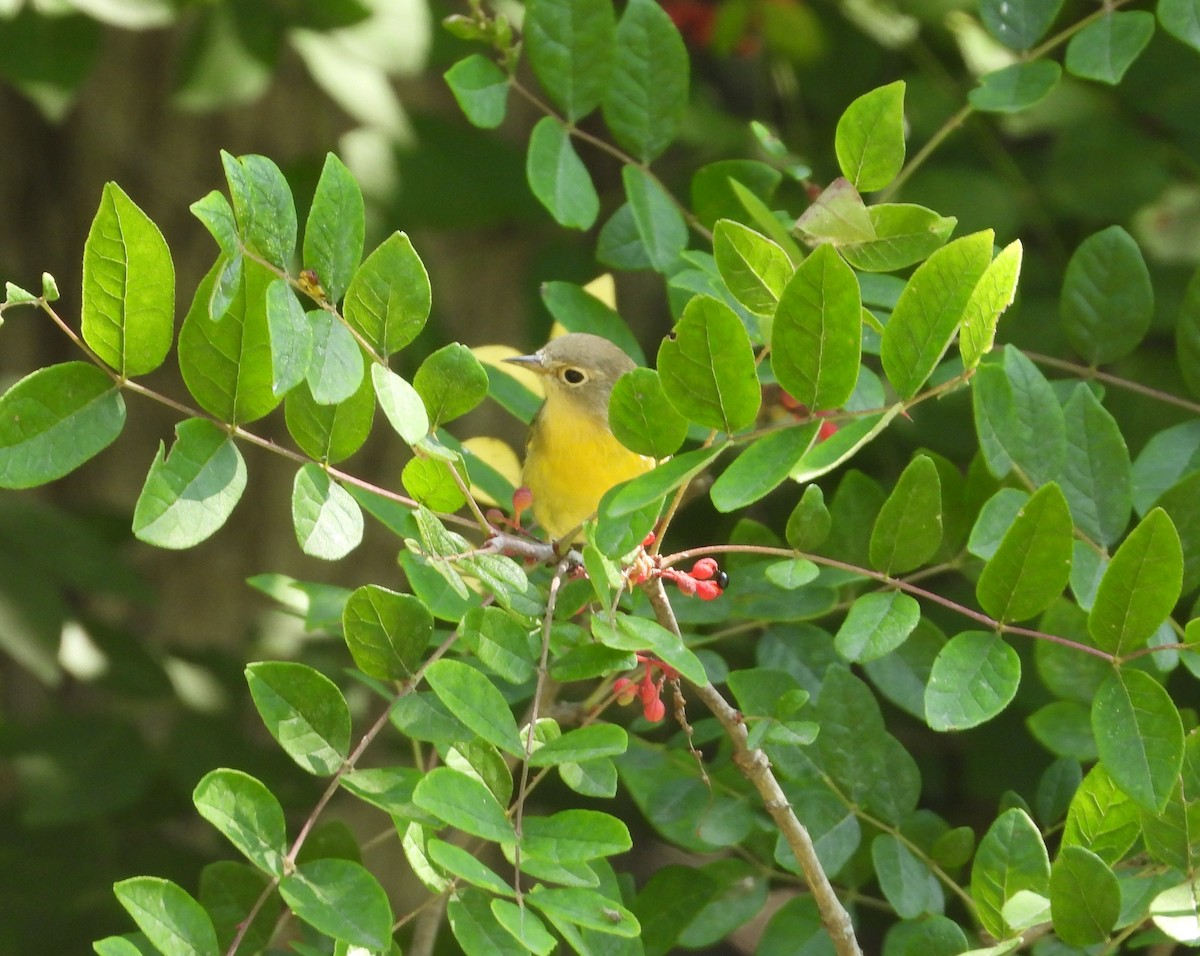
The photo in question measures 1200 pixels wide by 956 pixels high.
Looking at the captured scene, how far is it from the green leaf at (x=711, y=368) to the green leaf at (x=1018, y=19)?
83cm

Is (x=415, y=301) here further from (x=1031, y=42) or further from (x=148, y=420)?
(x=148, y=420)

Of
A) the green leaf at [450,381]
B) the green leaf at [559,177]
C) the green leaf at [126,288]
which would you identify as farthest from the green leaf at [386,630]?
the green leaf at [559,177]

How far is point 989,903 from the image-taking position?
1339 mm

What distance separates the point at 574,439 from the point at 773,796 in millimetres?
799

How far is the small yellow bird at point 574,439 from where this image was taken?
1996mm

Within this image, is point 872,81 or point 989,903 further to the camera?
point 872,81

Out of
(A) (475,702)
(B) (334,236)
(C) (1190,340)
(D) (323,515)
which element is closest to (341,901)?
(A) (475,702)

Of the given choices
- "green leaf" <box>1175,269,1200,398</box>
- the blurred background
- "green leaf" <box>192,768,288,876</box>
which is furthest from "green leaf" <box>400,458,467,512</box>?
"green leaf" <box>1175,269,1200,398</box>

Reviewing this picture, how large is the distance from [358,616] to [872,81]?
1.99 m

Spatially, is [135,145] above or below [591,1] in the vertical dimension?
below

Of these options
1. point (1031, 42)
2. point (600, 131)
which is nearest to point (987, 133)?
point (1031, 42)

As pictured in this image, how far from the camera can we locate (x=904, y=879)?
61.6 inches

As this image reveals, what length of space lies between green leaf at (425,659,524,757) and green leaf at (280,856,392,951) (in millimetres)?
154

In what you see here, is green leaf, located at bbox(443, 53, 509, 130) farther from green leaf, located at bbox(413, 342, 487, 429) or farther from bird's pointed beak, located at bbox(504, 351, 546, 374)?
green leaf, located at bbox(413, 342, 487, 429)
